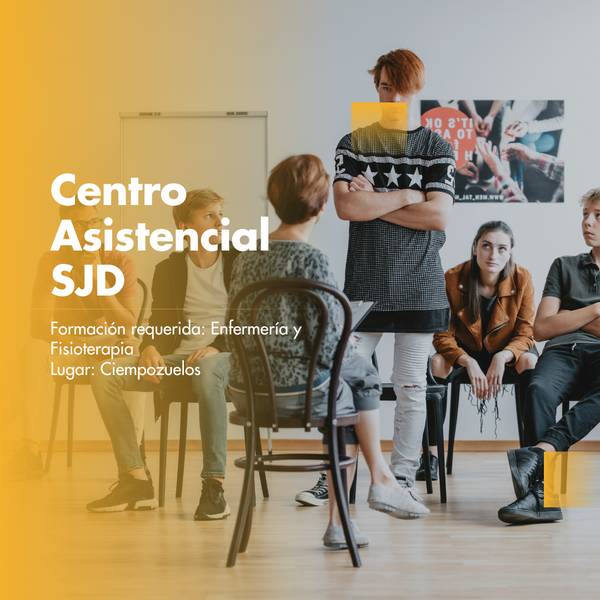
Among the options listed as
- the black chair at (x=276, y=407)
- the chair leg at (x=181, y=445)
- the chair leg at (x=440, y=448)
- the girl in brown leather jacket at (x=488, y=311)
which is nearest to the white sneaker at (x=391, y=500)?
the black chair at (x=276, y=407)

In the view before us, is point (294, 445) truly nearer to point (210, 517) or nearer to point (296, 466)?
point (210, 517)

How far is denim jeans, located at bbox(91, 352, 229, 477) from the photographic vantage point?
2633 mm

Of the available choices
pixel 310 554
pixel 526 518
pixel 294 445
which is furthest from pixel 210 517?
pixel 294 445

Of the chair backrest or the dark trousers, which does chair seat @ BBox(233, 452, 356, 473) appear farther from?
the dark trousers

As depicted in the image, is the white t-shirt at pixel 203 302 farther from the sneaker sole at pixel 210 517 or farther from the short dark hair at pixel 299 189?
the short dark hair at pixel 299 189

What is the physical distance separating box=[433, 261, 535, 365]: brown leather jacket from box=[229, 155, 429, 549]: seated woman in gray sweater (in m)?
1.10

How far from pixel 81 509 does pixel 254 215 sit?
1.12 meters

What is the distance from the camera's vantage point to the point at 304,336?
80.7 inches

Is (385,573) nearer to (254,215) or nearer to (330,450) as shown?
(330,450)

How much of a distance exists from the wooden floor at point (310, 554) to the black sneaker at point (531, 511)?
3 cm

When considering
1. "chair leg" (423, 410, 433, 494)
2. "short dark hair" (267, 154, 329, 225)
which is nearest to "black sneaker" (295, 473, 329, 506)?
"chair leg" (423, 410, 433, 494)

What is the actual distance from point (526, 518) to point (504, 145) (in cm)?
199

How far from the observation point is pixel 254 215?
3.14 meters

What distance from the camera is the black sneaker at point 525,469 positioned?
253 cm
